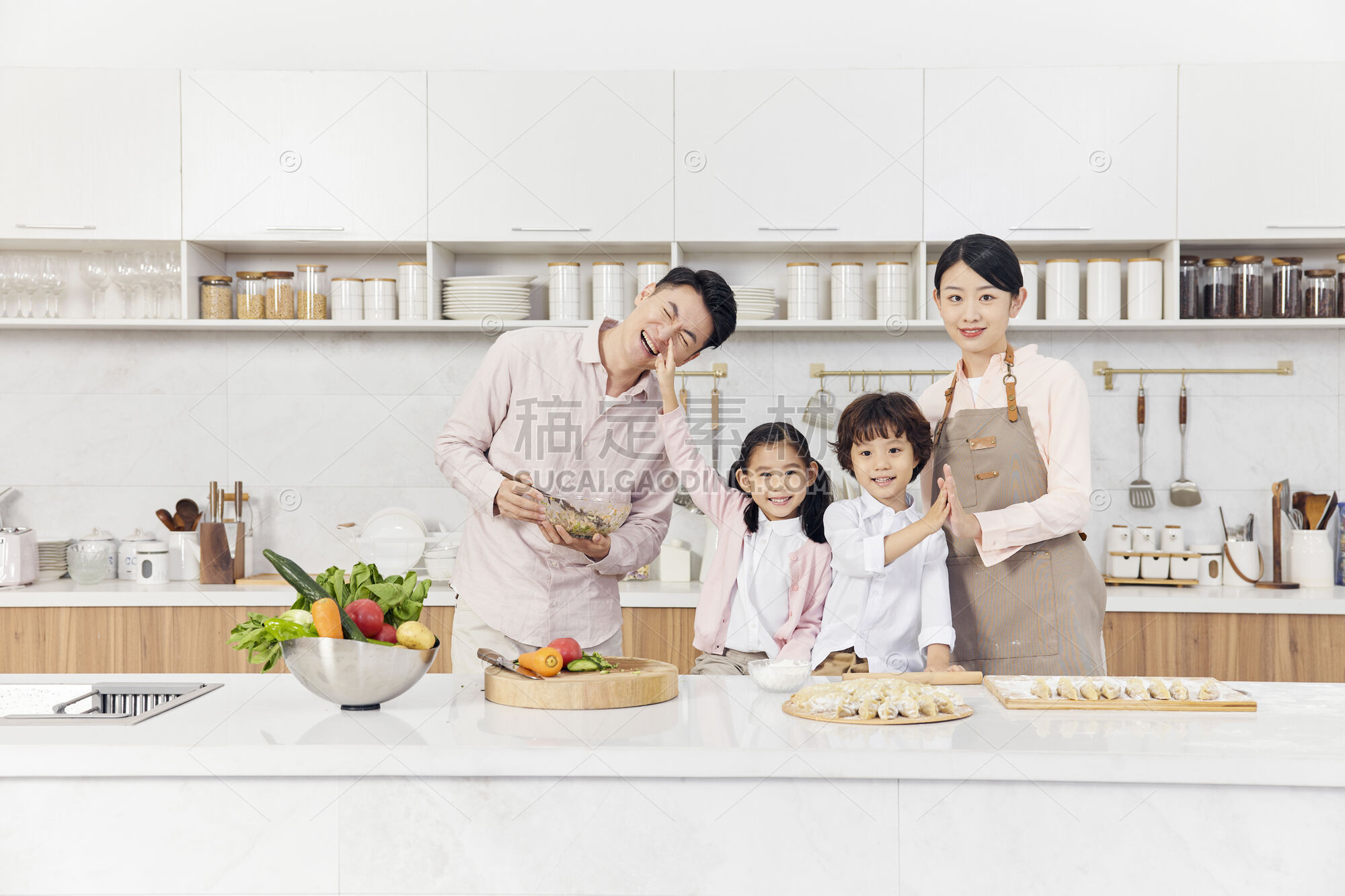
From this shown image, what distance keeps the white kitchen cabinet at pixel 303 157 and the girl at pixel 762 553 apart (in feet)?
4.53

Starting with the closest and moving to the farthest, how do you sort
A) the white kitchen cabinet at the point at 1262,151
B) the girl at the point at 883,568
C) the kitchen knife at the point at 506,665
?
the kitchen knife at the point at 506,665, the girl at the point at 883,568, the white kitchen cabinet at the point at 1262,151

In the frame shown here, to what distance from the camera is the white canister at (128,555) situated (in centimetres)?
296

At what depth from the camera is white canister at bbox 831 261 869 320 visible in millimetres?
2898

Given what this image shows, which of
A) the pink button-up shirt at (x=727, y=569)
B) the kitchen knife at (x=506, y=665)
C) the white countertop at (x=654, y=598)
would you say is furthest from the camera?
the white countertop at (x=654, y=598)

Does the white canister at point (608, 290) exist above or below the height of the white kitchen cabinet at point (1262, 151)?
below

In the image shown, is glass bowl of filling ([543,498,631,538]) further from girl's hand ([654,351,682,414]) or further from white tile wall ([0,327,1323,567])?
white tile wall ([0,327,1323,567])

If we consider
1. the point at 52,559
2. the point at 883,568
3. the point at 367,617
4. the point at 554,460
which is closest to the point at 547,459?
the point at 554,460

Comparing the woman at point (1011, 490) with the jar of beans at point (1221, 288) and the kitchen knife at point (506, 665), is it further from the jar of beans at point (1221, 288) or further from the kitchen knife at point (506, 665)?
the jar of beans at point (1221, 288)

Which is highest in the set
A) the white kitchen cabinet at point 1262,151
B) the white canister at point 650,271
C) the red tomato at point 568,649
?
the white kitchen cabinet at point 1262,151

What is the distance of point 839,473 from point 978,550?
1.25m

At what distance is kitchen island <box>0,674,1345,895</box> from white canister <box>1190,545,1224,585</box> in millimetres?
1868

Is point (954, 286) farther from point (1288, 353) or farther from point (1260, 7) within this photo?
point (1260, 7)

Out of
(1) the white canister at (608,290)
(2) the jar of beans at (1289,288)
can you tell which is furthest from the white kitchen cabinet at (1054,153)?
(1) the white canister at (608,290)

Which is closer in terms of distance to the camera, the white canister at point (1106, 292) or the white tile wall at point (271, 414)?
the white canister at point (1106, 292)
